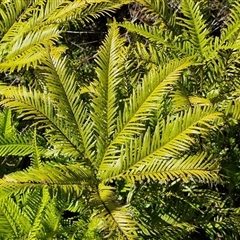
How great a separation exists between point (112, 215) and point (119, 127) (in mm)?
318

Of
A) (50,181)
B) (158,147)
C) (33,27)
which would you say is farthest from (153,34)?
(50,181)

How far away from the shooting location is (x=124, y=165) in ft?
5.07

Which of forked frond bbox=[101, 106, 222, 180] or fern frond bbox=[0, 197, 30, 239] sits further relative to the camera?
fern frond bbox=[0, 197, 30, 239]

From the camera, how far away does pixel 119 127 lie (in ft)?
5.25

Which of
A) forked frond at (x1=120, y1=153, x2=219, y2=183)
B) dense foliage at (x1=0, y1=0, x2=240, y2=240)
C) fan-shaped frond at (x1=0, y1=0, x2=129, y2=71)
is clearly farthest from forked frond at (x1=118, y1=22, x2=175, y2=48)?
forked frond at (x1=120, y1=153, x2=219, y2=183)

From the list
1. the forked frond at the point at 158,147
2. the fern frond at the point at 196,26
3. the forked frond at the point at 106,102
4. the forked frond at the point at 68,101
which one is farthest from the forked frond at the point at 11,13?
the forked frond at the point at 158,147

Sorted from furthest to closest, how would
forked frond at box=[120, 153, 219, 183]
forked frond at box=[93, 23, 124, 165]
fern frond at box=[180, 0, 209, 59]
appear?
1. fern frond at box=[180, 0, 209, 59]
2. forked frond at box=[93, 23, 124, 165]
3. forked frond at box=[120, 153, 219, 183]

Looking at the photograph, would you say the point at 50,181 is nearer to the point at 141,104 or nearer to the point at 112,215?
the point at 112,215

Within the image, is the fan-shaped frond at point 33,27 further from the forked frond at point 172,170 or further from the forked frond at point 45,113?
the forked frond at point 172,170

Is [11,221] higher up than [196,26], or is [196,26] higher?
[196,26]

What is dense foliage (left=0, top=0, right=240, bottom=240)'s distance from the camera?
152cm

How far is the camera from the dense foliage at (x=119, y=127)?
5.00ft

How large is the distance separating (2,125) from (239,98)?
3.46 ft

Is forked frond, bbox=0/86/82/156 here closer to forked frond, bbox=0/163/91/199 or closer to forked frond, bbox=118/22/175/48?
forked frond, bbox=0/163/91/199
